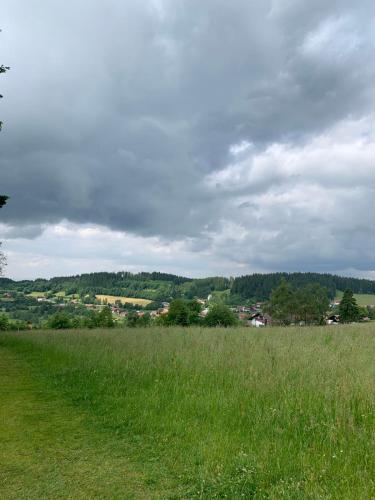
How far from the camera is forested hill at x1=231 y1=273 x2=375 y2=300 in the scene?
16440 centimetres


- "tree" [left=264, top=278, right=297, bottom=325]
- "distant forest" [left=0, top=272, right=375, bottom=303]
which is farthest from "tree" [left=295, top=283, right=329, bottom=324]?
"distant forest" [left=0, top=272, right=375, bottom=303]

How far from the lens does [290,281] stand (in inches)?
6388

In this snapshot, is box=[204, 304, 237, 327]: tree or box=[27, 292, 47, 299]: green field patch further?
box=[27, 292, 47, 299]: green field patch

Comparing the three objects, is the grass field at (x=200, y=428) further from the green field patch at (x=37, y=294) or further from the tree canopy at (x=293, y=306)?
the green field patch at (x=37, y=294)

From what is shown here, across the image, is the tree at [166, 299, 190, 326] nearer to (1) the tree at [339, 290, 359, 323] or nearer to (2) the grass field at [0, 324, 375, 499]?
(1) the tree at [339, 290, 359, 323]

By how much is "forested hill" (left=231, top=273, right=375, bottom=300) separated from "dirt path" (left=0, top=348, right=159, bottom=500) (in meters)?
155

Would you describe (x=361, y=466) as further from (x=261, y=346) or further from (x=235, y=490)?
(x=261, y=346)

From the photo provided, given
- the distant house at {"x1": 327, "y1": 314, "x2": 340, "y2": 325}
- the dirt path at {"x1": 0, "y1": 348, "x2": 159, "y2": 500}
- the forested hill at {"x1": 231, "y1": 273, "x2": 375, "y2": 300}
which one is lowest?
the distant house at {"x1": 327, "y1": 314, "x2": 340, "y2": 325}

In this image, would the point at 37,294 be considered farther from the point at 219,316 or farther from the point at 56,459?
the point at 56,459

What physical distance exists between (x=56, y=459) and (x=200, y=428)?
231cm

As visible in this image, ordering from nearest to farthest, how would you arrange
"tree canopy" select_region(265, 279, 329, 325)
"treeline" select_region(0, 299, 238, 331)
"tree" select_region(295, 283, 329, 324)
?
"treeline" select_region(0, 299, 238, 331) → "tree canopy" select_region(265, 279, 329, 325) → "tree" select_region(295, 283, 329, 324)

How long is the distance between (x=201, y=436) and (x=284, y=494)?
6.69 feet

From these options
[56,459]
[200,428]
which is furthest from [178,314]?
[56,459]

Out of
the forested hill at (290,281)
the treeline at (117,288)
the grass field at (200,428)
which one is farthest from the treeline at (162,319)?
the forested hill at (290,281)
